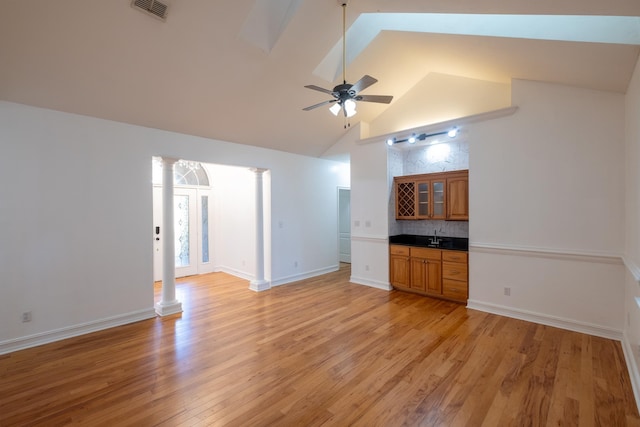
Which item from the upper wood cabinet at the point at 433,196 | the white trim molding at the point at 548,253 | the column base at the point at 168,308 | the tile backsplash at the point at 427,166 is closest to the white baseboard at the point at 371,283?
the tile backsplash at the point at 427,166

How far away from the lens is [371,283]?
5301 mm

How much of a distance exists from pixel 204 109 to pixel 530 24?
3.89 m

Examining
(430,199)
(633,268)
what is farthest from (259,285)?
(633,268)

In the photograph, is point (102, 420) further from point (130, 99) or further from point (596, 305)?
point (596, 305)

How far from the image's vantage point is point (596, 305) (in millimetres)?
3143

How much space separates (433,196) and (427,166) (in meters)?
0.72

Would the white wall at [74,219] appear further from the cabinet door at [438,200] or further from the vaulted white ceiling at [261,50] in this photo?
the cabinet door at [438,200]

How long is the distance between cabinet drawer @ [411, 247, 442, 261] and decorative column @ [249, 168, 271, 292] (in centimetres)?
278

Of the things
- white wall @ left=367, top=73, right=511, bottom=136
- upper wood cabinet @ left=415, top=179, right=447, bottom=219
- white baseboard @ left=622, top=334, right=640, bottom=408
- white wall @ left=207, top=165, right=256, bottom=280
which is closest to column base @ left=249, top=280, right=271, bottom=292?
white wall @ left=207, top=165, right=256, bottom=280

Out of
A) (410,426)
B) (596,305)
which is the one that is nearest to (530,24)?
(596,305)

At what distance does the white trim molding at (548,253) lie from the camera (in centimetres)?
308

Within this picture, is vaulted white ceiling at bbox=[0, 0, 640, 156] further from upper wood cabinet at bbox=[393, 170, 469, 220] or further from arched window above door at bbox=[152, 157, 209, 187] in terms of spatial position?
arched window above door at bbox=[152, 157, 209, 187]

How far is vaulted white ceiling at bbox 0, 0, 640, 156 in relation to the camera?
238cm

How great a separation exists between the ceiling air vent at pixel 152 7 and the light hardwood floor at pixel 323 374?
3325 millimetres
